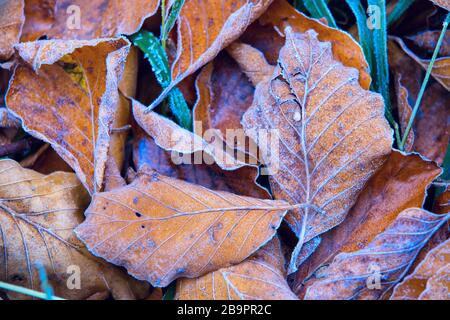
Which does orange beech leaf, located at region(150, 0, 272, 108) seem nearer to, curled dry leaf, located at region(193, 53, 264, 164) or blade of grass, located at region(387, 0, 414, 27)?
curled dry leaf, located at region(193, 53, 264, 164)

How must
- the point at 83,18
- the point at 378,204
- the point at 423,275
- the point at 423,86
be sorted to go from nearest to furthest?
the point at 423,275 → the point at 378,204 → the point at 423,86 → the point at 83,18

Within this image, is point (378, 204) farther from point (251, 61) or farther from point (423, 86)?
point (251, 61)

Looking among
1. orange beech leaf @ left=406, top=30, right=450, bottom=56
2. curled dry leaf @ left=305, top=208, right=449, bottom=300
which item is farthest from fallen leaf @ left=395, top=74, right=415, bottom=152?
curled dry leaf @ left=305, top=208, right=449, bottom=300

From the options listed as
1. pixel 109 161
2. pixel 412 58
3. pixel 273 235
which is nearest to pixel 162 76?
pixel 109 161

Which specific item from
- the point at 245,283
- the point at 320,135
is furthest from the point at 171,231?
the point at 320,135

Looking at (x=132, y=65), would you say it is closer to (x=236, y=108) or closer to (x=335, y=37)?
(x=236, y=108)

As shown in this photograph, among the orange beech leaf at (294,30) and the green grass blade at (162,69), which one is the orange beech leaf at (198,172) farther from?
the orange beech leaf at (294,30)

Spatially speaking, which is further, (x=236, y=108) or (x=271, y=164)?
(x=236, y=108)

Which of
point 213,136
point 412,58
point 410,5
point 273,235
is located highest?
point 410,5
